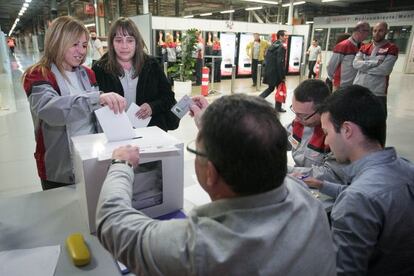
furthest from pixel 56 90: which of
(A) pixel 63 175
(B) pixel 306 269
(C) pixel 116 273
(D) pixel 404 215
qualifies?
(D) pixel 404 215

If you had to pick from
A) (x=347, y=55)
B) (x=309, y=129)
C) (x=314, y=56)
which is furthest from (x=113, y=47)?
(x=314, y=56)

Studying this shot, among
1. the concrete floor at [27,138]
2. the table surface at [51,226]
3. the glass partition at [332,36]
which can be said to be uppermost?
the glass partition at [332,36]

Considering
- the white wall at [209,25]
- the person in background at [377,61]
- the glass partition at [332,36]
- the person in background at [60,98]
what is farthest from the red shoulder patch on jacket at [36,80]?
the glass partition at [332,36]

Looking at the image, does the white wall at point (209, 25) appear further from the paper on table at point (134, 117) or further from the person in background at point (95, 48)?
the paper on table at point (134, 117)

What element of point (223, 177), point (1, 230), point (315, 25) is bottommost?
point (1, 230)

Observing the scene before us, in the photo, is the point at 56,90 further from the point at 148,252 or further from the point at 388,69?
the point at 388,69

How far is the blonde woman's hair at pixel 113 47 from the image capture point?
5.92ft

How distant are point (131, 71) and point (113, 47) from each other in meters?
0.17

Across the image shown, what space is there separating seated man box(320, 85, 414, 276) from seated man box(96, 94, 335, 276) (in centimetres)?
28

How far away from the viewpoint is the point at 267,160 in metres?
0.61

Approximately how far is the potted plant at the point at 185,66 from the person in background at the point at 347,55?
13.5ft

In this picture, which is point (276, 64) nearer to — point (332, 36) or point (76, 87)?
point (76, 87)

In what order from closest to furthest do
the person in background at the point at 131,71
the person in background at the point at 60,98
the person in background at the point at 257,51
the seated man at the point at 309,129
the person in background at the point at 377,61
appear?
1. the person in background at the point at 60,98
2. the seated man at the point at 309,129
3. the person in background at the point at 131,71
4. the person in background at the point at 377,61
5. the person in background at the point at 257,51

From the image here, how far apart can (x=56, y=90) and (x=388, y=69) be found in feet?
11.7
